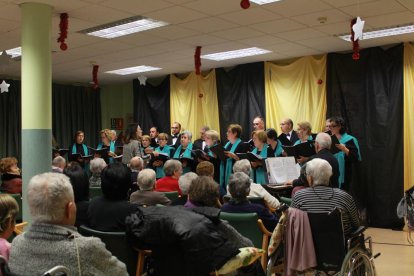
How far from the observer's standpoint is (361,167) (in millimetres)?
7164

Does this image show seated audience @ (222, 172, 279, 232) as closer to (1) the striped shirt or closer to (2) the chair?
(2) the chair

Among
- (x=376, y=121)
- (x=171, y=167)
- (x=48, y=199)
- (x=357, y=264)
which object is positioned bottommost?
(x=357, y=264)

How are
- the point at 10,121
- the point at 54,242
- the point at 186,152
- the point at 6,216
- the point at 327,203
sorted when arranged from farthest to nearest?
1. the point at 10,121
2. the point at 186,152
3. the point at 327,203
4. the point at 6,216
5. the point at 54,242

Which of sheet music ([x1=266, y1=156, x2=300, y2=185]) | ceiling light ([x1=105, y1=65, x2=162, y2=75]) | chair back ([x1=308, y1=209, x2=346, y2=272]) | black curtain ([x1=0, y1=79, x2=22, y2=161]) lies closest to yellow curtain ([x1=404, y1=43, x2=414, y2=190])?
sheet music ([x1=266, y1=156, x2=300, y2=185])

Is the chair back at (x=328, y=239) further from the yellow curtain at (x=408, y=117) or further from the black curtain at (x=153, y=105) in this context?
the black curtain at (x=153, y=105)

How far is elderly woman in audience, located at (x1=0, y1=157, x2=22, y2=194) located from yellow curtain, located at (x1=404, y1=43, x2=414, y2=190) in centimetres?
534

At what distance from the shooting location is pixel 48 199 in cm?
186

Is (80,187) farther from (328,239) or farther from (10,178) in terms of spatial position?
(10,178)

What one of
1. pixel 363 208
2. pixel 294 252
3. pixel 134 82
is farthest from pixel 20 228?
pixel 134 82

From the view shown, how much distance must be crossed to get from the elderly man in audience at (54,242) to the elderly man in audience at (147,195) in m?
1.64

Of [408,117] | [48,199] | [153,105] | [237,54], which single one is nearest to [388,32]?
[408,117]

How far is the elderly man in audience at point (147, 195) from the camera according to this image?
3.56 metres

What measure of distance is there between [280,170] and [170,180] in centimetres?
134

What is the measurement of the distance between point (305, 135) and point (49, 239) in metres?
4.89
